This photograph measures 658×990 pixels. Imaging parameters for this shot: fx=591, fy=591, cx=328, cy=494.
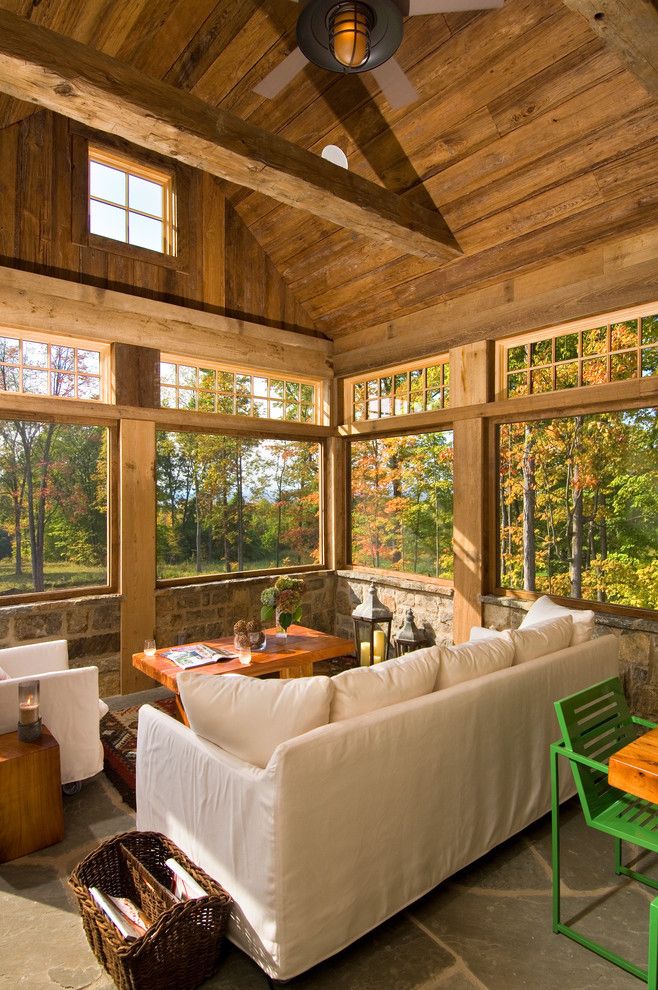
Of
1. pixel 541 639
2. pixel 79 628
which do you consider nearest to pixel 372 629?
pixel 541 639

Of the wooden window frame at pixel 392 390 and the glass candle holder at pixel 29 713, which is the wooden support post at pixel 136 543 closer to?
the glass candle holder at pixel 29 713

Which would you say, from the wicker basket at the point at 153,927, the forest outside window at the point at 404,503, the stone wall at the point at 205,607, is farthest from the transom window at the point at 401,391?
the wicker basket at the point at 153,927

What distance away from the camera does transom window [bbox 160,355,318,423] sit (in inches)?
204

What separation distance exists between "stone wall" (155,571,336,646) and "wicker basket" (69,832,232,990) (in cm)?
262

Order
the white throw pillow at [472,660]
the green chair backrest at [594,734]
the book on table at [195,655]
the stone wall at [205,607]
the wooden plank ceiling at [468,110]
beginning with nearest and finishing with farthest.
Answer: the green chair backrest at [594,734] < the white throw pillow at [472,660] < the wooden plank ceiling at [468,110] < the book on table at [195,655] < the stone wall at [205,607]

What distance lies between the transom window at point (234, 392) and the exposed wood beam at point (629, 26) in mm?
3776

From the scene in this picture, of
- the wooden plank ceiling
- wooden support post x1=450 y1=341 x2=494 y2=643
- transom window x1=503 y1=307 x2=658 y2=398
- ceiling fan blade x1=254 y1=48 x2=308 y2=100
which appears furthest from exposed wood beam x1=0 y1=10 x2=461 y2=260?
transom window x1=503 y1=307 x2=658 y2=398

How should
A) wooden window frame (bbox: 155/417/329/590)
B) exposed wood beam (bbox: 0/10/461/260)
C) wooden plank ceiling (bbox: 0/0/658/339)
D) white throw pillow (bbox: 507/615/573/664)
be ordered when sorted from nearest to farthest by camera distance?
exposed wood beam (bbox: 0/10/461/260), white throw pillow (bbox: 507/615/573/664), wooden plank ceiling (bbox: 0/0/658/339), wooden window frame (bbox: 155/417/329/590)

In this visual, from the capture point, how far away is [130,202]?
16.0 feet

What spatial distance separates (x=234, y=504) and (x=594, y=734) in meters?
3.90

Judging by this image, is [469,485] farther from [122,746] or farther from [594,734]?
[122,746]

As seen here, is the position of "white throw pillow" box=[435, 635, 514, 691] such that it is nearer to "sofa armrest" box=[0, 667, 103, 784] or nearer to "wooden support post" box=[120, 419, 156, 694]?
"sofa armrest" box=[0, 667, 103, 784]

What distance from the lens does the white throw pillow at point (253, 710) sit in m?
2.04

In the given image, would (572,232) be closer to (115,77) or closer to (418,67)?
(418,67)
